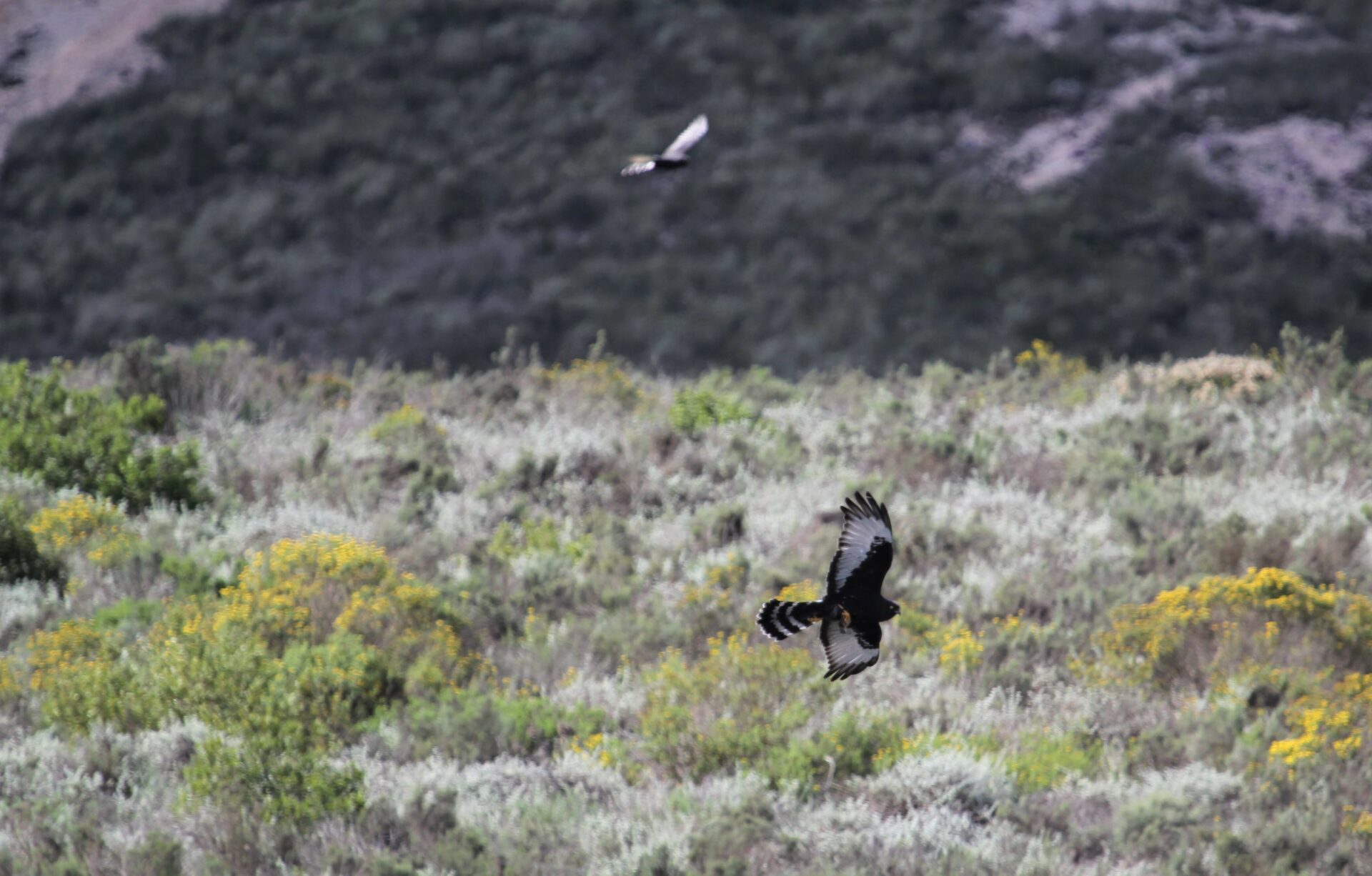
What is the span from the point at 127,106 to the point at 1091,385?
21.0 meters

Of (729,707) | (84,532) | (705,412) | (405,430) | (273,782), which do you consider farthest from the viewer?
(705,412)

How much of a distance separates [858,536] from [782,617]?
0.38 m

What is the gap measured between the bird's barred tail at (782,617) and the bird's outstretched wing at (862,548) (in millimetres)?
158

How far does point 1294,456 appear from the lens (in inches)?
500

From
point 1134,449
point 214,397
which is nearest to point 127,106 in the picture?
point 214,397

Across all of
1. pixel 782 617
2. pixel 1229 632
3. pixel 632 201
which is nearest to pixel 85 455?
pixel 1229 632

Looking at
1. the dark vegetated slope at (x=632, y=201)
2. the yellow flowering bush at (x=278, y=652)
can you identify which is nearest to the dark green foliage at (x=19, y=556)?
the yellow flowering bush at (x=278, y=652)

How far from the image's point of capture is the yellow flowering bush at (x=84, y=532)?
10188 millimetres

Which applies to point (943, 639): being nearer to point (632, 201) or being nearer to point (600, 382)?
point (600, 382)

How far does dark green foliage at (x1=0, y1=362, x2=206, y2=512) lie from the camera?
38.1 ft

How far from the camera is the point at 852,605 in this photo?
512cm

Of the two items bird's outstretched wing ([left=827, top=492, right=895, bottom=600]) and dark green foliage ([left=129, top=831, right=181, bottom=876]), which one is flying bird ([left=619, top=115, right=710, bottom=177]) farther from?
dark green foliage ([left=129, top=831, right=181, bottom=876])

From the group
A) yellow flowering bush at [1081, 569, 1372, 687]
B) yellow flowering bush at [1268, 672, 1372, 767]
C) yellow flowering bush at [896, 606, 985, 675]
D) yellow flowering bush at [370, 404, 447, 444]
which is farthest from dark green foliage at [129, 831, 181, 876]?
yellow flowering bush at [370, 404, 447, 444]

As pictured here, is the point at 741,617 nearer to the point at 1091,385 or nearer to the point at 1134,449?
the point at 1134,449
